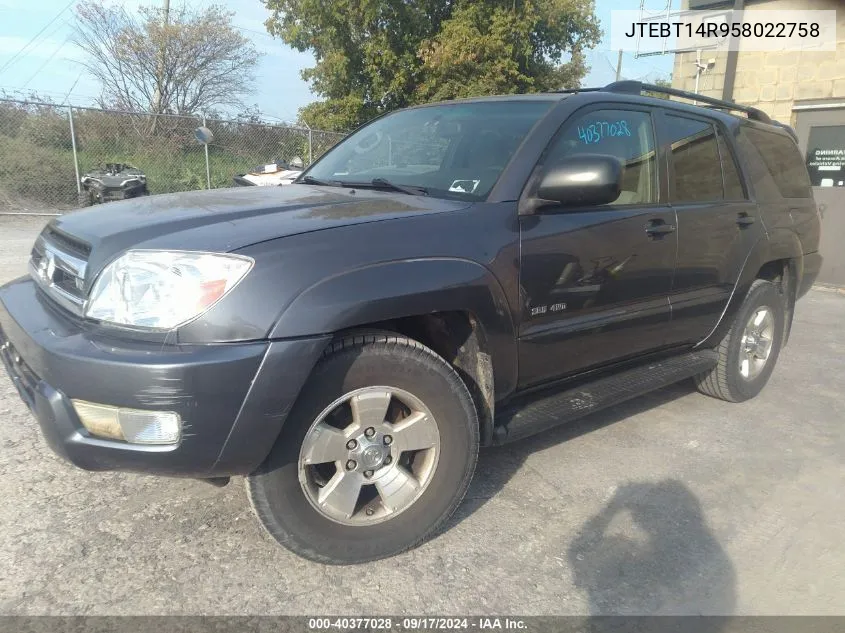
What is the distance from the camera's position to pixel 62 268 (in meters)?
2.37

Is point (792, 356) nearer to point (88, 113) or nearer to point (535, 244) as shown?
point (535, 244)

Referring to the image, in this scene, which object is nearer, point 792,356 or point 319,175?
point 319,175

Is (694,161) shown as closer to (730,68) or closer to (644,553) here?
(644,553)

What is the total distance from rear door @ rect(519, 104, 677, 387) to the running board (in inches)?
4.6

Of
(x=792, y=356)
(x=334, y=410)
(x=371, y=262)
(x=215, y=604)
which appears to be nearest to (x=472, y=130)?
(x=371, y=262)

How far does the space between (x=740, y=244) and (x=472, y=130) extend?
181 cm

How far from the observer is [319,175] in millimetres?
3543

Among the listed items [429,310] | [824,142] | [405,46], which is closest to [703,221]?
A: [429,310]

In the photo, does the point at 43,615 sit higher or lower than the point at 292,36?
lower

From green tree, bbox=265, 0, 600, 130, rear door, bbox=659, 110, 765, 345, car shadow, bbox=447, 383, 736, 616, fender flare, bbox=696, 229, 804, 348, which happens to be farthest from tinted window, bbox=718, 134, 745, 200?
green tree, bbox=265, 0, 600, 130

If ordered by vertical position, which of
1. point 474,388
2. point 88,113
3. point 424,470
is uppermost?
point 88,113

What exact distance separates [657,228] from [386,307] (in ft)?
5.53

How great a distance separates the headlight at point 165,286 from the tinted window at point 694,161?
245 centimetres

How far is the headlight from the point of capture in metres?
1.97
